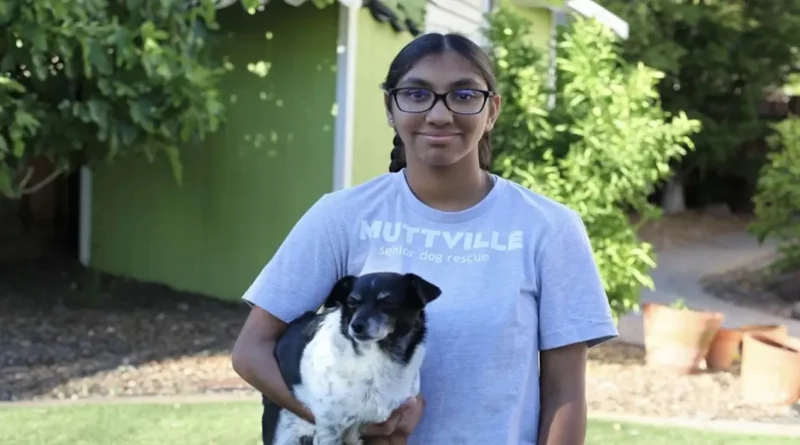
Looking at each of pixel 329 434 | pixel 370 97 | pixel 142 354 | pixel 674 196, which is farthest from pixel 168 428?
pixel 674 196

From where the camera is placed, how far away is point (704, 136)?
2006 centimetres

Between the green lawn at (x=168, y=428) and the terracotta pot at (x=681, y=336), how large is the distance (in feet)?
6.07

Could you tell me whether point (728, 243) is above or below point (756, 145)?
below

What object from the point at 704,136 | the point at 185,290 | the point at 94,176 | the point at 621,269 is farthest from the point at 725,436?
the point at 704,136

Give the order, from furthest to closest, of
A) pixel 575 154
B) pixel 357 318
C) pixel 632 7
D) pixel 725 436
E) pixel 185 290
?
pixel 632 7 < pixel 185 290 < pixel 575 154 < pixel 725 436 < pixel 357 318

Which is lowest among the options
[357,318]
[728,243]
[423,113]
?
[728,243]

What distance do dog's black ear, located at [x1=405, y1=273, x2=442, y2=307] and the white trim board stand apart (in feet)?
21.4

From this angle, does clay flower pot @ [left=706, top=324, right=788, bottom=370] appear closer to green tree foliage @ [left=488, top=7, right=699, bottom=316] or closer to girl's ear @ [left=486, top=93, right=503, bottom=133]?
green tree foliage @ [left=488, top=7, right=699, bottom=316]

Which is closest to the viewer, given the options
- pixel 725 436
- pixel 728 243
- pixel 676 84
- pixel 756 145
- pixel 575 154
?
pixel 725 436

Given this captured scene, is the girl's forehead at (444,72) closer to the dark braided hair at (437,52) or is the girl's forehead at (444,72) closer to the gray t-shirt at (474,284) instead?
the dark braided hair at (437,52)

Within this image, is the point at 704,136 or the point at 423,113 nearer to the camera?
the point at 423,113

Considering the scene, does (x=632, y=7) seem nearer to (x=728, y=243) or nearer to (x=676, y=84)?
(x=676, y=84)

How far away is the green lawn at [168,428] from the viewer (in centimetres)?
518

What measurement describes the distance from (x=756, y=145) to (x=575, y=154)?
16.4 meters
